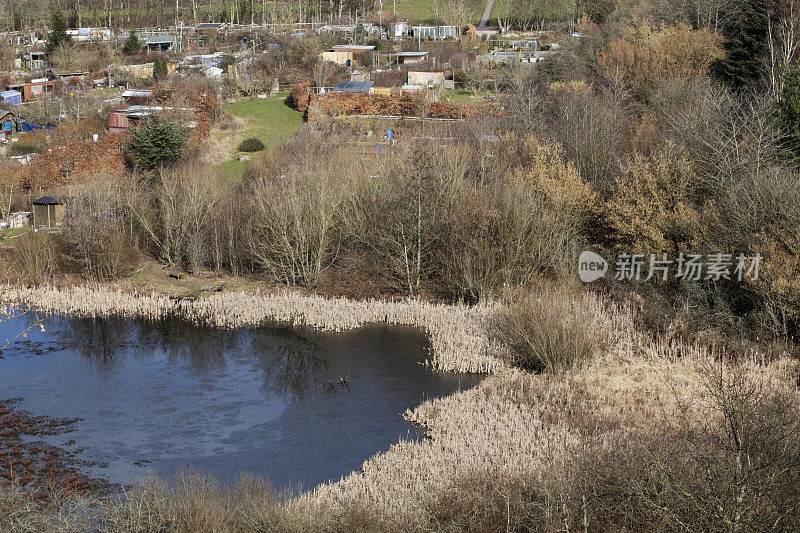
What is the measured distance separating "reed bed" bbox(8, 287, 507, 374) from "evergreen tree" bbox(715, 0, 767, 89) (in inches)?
884

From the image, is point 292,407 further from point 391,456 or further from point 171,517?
point 171,517

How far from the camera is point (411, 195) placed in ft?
104

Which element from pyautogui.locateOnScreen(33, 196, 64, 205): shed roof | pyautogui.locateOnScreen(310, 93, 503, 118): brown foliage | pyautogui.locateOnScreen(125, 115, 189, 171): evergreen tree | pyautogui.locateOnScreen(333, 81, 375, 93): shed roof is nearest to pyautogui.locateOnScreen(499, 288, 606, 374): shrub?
pyautogui.locateOnScreen(125, 115, 189, 171): evergreen tree

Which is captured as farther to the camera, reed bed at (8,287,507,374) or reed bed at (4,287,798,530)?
reed bed at (8,287,507,374)

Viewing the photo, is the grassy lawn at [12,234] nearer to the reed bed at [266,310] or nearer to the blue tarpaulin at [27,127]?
the reed bed at [266,310]

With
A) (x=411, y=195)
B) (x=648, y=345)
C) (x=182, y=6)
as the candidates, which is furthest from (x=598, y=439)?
(x=182, y=6)

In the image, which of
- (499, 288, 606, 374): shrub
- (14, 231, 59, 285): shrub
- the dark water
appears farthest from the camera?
(14, 231, 59, 285): shrub

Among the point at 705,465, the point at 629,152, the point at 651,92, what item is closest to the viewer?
the point at 705,465

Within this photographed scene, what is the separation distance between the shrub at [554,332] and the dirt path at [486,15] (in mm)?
76986

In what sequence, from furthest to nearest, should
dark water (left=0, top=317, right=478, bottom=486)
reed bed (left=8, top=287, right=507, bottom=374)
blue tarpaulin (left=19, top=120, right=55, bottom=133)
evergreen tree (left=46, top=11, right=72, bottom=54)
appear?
1. evergreen tree (left=46, top=11, right=72, bottom=54)
2. blue tarpaulin (left=19, top=120, right=55, bottom=133)
3. reed bed (left=8, top=287, right=507, bottom=374)
4. dark water (left=0, top=317, right=478, bottom=486)

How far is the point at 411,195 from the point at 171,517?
19323 millimetres

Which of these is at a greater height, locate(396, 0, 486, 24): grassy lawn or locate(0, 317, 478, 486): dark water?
locate(396, 0, 486, 24): grassy lawn

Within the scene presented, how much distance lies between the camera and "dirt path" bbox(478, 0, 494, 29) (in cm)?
9624

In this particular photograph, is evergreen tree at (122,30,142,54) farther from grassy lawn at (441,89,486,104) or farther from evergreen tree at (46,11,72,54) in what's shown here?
grassy lawn at (441,89,486,104)
